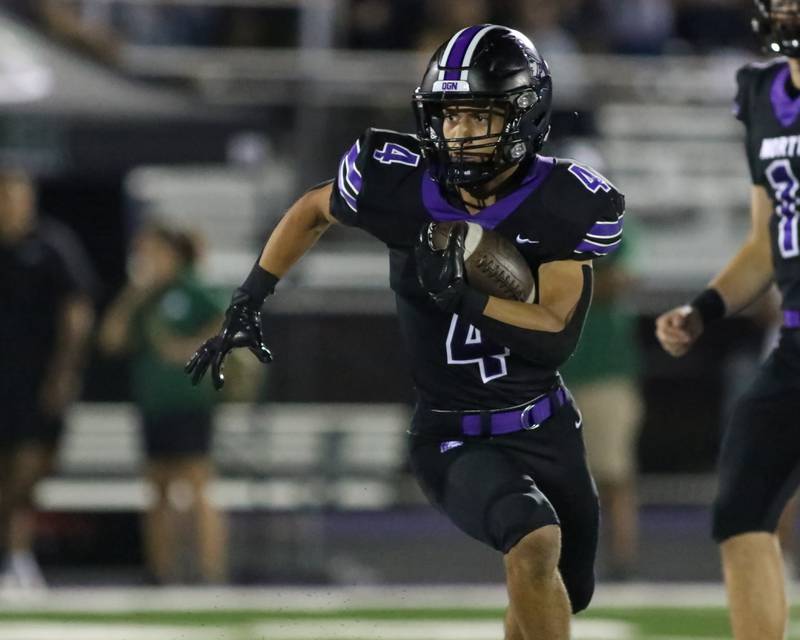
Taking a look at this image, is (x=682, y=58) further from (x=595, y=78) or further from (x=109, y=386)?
(x=109, y=386)

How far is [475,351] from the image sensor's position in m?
4.15

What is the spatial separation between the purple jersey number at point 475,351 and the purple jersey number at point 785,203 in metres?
0.76

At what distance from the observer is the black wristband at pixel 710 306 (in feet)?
15.0

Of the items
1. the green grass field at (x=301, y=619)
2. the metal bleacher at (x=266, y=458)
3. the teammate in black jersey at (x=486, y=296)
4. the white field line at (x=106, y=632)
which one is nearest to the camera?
the teammate in black jersey at (x=486, y=296)

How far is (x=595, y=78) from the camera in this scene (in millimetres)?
10547

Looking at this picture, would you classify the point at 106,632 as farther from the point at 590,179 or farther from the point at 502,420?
the point at 590,179

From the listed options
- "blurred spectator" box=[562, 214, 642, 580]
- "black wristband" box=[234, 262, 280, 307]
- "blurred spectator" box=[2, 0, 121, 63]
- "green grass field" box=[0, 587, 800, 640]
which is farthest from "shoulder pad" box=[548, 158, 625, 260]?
"blurred spectator" box=[2, 0, 121, 63]

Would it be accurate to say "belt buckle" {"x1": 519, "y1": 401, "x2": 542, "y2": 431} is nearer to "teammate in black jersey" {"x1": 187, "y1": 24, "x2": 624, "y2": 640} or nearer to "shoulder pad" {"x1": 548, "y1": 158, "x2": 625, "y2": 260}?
"teammate in black jersey" {"x1": 187, "y1": 24, "x2": 624, "y2": 640}

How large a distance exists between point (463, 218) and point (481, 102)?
258 millimetres

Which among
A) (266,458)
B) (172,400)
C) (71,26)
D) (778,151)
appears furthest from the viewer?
(71,26)

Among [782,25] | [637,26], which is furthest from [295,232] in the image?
[637,26]

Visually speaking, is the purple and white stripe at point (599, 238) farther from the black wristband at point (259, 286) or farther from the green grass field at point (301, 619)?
the green grass field at point (301, 619)

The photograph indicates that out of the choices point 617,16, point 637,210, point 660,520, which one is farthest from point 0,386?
point 617,16

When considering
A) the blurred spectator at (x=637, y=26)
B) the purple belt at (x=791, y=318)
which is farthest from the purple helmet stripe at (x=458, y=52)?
the blurred spectator at (x=637, y=26)
